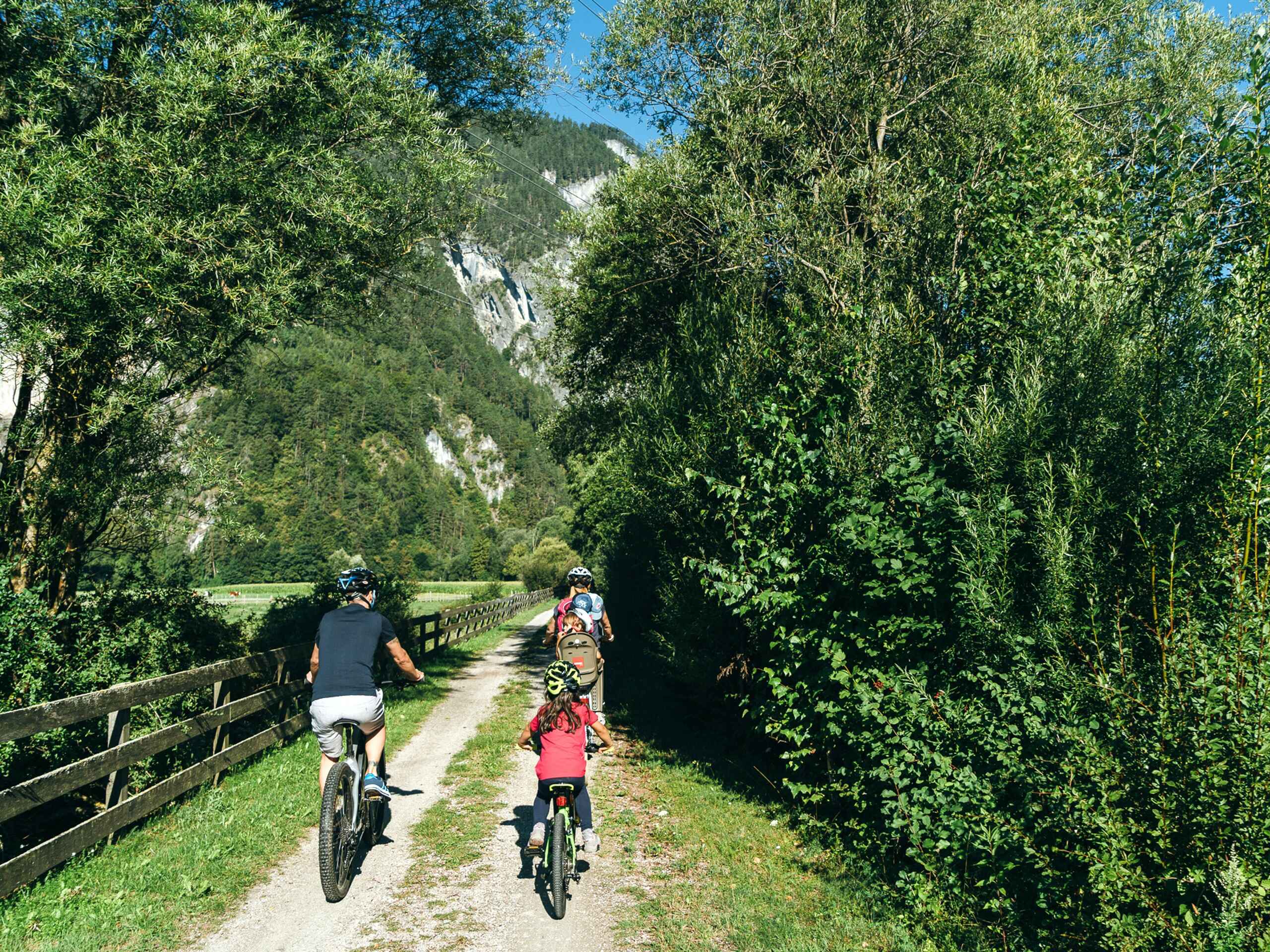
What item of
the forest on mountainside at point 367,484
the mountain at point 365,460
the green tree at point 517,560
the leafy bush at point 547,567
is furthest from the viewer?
the forest on mountainside at point 367,484

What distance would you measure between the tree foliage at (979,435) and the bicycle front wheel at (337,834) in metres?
3.93

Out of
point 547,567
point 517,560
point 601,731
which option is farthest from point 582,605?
point 517,560

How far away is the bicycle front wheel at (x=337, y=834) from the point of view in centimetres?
527

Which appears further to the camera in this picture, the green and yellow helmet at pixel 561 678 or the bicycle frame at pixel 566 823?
the green and yellow helmet at pixel 561 678

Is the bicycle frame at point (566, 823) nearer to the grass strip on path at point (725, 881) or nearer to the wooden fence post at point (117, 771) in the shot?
the grass strip on path at point (725, 881)

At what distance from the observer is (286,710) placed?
10266mm

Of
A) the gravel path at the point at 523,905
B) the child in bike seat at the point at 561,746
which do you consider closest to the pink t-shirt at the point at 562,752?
the child in bike seat at the point at 561,746

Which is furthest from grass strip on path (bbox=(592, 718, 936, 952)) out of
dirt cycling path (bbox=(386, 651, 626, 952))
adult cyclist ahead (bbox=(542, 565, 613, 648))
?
adult cyclist ahead (bbox=(542, 565, 613, 648))

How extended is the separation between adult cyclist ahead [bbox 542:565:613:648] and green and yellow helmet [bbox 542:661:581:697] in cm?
348

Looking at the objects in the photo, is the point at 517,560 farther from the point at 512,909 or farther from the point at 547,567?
the point at 512,909

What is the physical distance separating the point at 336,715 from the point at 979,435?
5.41 metres

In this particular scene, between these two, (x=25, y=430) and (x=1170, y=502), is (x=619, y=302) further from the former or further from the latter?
(x=1170, y=502)

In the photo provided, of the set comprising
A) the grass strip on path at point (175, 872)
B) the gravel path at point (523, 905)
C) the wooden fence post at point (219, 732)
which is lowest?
the gravel path at point (523, 905)

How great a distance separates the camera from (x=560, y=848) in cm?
535
